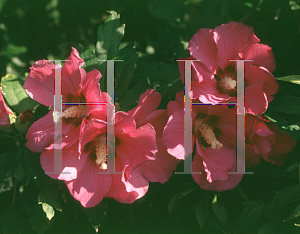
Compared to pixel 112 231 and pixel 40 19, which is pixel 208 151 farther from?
pixel 40 19

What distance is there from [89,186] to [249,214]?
2.11 ft

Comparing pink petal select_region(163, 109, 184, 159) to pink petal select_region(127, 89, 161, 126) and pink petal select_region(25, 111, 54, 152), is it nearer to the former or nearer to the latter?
pink petal select_region(127, 89, 161, 126)

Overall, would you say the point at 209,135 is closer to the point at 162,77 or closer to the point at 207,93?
the point at 207,93

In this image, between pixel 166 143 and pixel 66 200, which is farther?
pixel 66 200

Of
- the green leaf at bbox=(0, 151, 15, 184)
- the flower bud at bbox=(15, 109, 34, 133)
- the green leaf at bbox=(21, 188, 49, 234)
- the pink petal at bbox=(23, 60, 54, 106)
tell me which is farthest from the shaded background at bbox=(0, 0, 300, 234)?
the pink petal at bbox=(23, 60, 54, 106)

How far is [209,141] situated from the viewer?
101cm

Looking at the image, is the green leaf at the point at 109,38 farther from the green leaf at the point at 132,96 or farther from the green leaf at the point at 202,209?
the green leaf at the point at 202,209

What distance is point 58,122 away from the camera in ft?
3.05

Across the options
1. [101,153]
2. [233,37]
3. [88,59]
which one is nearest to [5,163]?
[101,153]

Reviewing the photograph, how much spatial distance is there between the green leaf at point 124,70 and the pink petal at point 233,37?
32cm

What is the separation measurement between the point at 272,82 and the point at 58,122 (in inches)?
28.5

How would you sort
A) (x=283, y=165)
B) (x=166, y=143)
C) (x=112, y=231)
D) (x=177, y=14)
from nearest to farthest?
(x=166, y=143) → (x=283, y=165) → (x=112, y=231) → (x=177, y=14)

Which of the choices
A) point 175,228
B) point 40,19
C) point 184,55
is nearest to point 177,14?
point 184,55

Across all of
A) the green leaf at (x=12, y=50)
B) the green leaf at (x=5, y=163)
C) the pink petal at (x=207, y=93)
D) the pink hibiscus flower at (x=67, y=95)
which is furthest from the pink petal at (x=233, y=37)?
the green leaf at (x=12, y=50)
